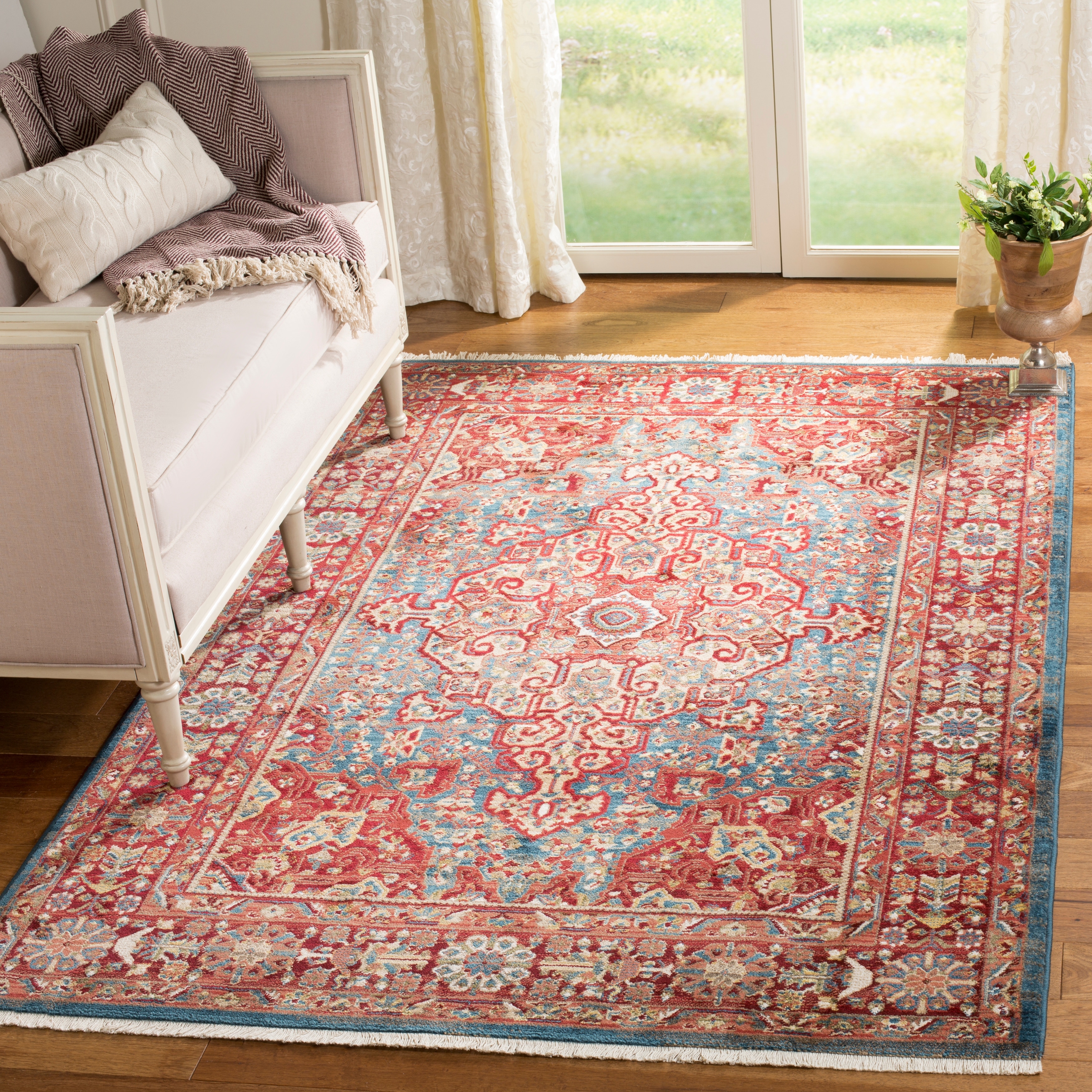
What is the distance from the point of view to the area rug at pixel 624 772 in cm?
168

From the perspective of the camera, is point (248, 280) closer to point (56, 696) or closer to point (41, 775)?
point (56, 696)

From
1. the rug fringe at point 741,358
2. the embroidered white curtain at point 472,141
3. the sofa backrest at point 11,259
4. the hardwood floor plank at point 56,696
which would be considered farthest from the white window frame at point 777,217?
the hardwood floor plank at point 56,696

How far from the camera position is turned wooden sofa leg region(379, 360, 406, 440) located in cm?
309

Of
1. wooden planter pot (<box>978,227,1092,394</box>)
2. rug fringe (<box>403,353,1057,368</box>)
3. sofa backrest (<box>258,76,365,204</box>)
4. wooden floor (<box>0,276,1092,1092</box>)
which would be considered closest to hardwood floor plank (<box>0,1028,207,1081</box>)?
wooden floor (<box>0,276,1092,1092</box>)

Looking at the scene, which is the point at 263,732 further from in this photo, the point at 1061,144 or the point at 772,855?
the point at 1061,144

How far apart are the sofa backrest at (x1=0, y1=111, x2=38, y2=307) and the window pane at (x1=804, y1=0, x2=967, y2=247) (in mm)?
2005

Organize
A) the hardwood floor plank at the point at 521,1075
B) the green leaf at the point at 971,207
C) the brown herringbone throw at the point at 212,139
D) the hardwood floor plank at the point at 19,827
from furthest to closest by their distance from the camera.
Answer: the green leaf at the point at 971,207, the brown herringbone throw at the point at 212,139, the hardwood floor plank at the point at 19,827, the hardwood floor plank at the point at 521,1075

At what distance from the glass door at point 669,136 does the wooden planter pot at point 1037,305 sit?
868 mm

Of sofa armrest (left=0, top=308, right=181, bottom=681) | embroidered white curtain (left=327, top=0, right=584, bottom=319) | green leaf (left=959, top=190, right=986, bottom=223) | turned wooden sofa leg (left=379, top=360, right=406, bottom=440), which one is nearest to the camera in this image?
sofa armrest (left=0, top=308, right=181, bottom=681)

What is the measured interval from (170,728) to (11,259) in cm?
111

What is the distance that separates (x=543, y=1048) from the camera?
1.61 meters

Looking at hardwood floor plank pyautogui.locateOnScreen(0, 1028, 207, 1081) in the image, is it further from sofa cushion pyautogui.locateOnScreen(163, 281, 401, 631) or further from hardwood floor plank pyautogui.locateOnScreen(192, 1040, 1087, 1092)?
sofa cushion pyautogui.locateOnScreen(163, 281, 401, 631)

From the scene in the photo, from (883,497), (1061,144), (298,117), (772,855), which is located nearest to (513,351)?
(298,117)

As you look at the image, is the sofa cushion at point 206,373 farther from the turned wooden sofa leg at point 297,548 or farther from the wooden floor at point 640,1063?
the wooden floor at point 640,1063
